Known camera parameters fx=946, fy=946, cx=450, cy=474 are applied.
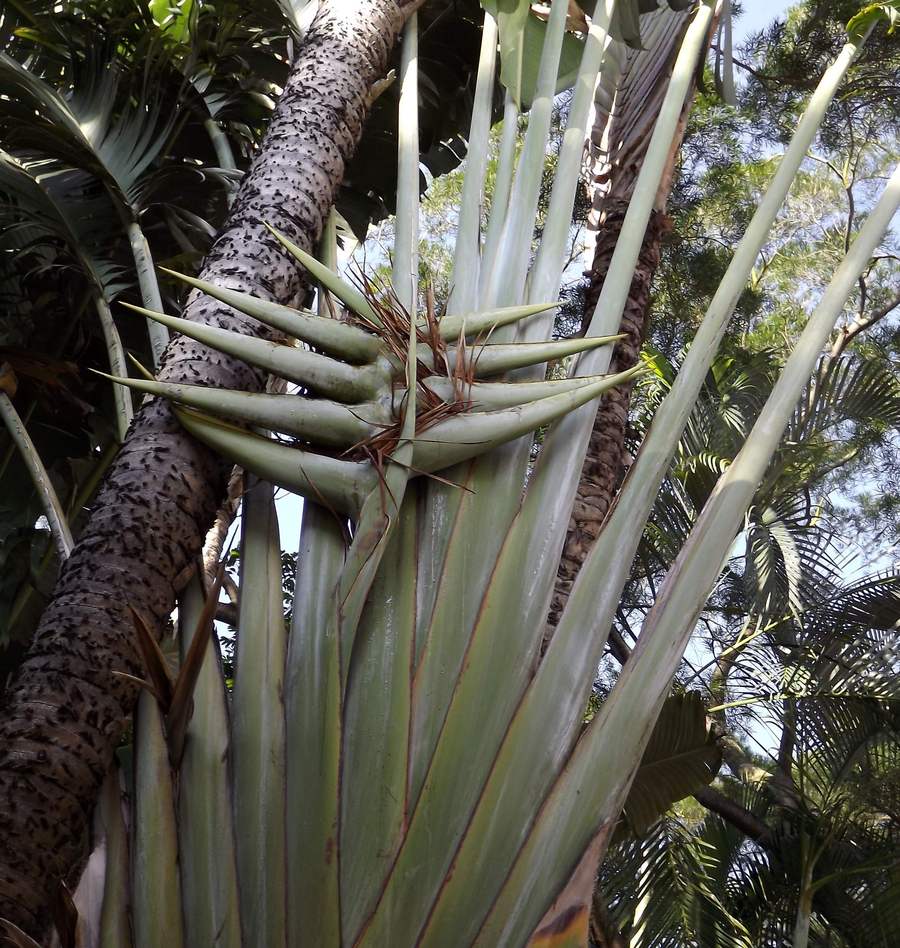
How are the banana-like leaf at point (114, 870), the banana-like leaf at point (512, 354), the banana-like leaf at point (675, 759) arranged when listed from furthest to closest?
the banana-like leaf at point (675, 759), the banana-like leaf at point (512, 354), the banana-like leaf at point (114, 870)

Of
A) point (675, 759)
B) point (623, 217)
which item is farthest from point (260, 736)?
point (675, 759)

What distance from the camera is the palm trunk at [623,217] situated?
1.92 meters

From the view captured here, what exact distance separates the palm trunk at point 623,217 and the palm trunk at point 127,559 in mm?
691

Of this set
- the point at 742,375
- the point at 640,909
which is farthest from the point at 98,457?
the point at 742,375

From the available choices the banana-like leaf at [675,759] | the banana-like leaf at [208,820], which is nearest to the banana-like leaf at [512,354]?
the banana-like leaf at [208,820]

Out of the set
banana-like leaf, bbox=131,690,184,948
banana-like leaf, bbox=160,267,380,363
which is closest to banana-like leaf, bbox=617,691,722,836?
banana-like leaf, bbox=160,267,380,363

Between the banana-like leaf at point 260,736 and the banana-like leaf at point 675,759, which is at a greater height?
the banana-like leaf at point 675,759

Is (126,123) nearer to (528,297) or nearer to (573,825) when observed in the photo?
(528,297)

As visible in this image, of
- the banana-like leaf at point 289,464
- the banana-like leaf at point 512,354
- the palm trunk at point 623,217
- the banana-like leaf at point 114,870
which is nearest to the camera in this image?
the banana-like leaf at point 114,870

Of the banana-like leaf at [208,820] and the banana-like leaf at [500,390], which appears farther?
the banana-like leaf at [500,390]

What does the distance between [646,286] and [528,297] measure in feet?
3.12

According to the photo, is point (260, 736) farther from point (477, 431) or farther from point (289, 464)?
point (477, 431)

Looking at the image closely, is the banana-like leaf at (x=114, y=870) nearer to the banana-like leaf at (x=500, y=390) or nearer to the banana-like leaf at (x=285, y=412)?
the banana-like leaf at (x=285, y=412)

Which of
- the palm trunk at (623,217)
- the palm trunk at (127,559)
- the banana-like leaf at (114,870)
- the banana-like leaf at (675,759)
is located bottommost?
the banana-like leaf at (114,870)
